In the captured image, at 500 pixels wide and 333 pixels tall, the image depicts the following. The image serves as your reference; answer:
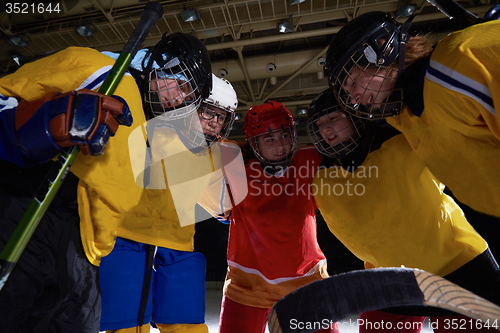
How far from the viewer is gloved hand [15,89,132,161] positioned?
0.86 metres

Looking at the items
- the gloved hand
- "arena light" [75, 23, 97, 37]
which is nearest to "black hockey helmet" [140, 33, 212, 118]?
the gloved hand

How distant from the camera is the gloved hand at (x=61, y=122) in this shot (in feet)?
2.83

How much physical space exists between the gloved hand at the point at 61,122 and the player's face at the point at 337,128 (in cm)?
106

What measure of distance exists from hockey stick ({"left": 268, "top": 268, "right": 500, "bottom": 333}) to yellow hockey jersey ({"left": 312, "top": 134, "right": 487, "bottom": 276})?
78 cm

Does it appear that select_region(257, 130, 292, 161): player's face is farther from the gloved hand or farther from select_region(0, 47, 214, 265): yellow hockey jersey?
the gloved hand

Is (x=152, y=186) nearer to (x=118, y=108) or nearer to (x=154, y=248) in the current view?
(x=154, y=248)

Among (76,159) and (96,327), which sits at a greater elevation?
(76,159)

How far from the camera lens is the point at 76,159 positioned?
1046 millimetres

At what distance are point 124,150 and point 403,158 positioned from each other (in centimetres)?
120

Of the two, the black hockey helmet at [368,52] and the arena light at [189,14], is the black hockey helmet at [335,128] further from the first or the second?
the arena light at [189,14]

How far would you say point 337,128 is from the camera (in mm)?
1664

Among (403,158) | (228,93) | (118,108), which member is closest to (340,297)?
(118,108)

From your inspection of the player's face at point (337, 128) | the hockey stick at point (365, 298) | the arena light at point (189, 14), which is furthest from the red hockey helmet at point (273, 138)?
the arena light at point (189, 14)

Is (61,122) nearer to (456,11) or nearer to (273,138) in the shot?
(273,138)
